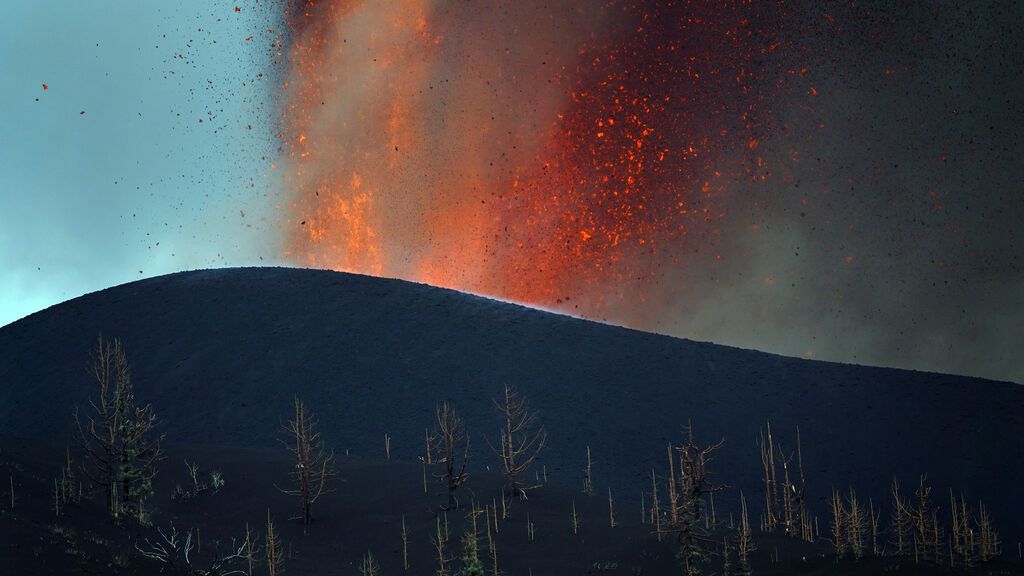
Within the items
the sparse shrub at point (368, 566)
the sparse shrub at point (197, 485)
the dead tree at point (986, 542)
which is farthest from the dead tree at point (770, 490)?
the sparse shrub at point (197, 485)

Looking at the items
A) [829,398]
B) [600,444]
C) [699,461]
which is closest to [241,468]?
[600,444]

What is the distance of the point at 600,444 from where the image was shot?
75.2 m

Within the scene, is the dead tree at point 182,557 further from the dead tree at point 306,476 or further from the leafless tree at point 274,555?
the dead tree at point 306,476

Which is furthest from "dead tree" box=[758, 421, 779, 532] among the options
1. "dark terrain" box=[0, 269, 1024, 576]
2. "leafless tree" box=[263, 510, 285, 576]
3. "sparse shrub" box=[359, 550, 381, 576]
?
"leafless tree" box=[263, 510, 285, 576]

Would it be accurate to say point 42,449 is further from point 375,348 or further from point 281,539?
point 375,348

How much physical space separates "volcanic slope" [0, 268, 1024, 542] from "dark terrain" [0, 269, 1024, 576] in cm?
22

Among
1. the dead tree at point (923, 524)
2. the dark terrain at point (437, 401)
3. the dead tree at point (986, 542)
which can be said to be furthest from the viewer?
the dead tree at point (923, 524)

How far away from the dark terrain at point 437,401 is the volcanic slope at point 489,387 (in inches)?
8.8

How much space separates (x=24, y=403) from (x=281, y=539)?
45.6 m

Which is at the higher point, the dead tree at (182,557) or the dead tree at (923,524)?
the dead tree at (182,557)

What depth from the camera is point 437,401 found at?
8000 centimetres

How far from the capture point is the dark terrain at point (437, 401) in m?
53.4

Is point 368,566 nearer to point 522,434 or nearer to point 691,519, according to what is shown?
point 691,519

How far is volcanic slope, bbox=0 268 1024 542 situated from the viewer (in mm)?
76500
